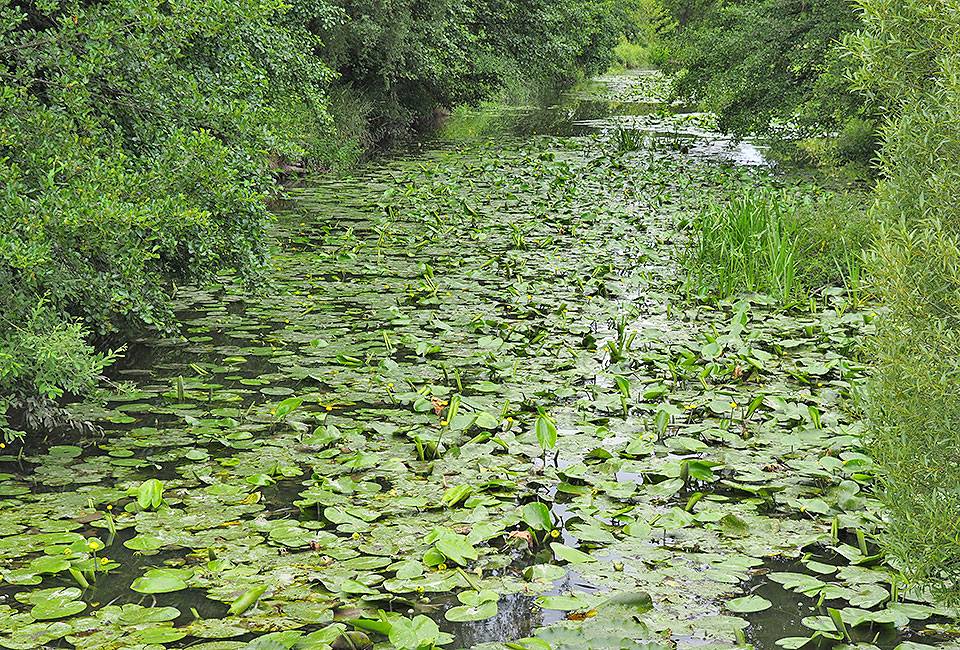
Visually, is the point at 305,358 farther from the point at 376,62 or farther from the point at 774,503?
the point at 376,62

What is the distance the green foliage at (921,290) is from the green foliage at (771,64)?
884cm

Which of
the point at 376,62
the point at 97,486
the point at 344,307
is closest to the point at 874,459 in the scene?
the point at 97,486

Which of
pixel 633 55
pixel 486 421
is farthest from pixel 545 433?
pixel 633 55

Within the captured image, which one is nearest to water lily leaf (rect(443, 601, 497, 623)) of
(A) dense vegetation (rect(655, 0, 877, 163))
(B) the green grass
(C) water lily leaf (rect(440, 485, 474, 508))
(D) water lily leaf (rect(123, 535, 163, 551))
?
(C) water lily leaf (rect(440, 485, 474, 508))

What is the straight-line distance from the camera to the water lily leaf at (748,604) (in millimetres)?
2936

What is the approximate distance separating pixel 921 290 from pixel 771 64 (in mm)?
11757

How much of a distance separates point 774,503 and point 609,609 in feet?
3.92

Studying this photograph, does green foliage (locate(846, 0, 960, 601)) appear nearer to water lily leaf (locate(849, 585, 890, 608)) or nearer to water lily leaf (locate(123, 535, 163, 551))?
water lily leaf (locate(849, 585, 890, 608))

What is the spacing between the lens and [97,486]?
12.3ft

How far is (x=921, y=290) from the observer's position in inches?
109

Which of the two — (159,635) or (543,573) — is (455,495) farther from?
(159,635)

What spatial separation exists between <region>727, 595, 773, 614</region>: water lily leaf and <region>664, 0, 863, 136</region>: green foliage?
9.53 m

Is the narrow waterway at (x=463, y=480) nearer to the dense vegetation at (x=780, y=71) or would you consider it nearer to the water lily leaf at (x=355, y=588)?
the water lily leaf at (x=355, y=588)

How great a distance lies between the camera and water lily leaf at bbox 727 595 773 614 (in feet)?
9.63
